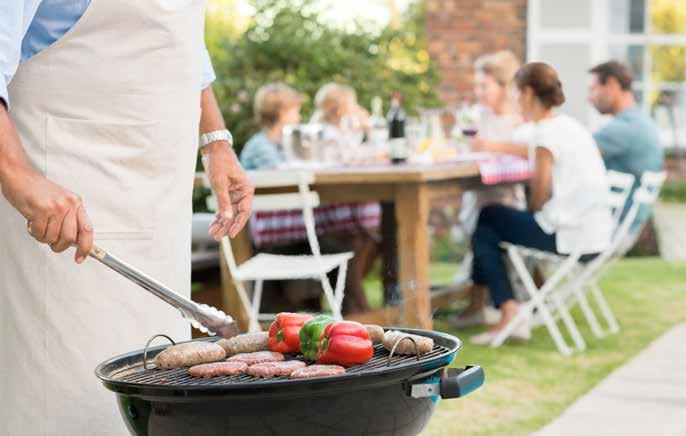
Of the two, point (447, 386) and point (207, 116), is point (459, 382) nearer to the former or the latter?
point (447, 386)

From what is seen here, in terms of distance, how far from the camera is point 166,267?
2322mm

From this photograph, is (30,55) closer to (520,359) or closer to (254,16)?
(520,359)

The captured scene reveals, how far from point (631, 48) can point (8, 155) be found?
1045cm

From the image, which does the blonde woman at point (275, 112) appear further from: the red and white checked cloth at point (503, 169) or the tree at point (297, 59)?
the tree at point (297, 59)

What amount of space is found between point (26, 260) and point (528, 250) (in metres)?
4.08

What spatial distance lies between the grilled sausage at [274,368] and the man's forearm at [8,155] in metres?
0.48

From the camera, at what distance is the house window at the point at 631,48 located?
11.3m

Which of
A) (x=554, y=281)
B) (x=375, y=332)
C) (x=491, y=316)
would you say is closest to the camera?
(x=375, y=332)

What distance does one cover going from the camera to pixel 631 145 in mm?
6543

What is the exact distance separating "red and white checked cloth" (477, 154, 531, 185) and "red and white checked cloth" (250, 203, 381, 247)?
2.57ft

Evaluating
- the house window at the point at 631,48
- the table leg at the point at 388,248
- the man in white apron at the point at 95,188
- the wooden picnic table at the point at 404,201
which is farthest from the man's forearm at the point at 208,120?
the house window at the point at 631,48

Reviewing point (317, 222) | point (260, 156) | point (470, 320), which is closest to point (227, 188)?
point (260, 156)

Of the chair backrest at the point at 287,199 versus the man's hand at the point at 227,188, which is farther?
the chair backrest at the point at 287,199

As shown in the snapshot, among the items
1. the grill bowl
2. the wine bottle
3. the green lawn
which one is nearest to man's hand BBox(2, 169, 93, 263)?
the grill bowl
